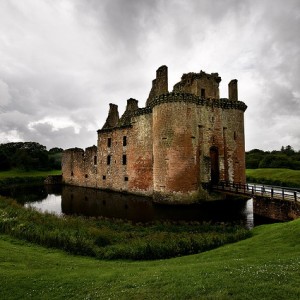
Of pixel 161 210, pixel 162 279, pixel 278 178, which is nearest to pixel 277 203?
pixel 161 210

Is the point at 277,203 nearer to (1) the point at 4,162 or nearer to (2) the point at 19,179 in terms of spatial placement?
(2) the point at 19,179

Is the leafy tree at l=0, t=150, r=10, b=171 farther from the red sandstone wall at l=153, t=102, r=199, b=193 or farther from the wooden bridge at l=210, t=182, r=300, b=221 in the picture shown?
the wooden bridge at l=210, t=182, r=300, b=221

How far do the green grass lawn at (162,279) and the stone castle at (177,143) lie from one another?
1465 centimetres

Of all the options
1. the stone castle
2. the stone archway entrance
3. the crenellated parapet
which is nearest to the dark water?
the stone castle

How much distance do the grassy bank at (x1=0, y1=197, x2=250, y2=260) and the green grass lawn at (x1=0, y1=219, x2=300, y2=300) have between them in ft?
5.76

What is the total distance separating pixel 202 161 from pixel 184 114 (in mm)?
4769

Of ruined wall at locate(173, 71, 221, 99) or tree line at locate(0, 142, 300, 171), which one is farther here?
tree line at locate(0, 142, 300, 171)

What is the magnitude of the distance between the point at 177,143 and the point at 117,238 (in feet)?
40.6

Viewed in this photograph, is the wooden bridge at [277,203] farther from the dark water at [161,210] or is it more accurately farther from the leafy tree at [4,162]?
the leafy tree at [4,162]

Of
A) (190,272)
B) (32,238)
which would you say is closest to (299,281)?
(190,272)

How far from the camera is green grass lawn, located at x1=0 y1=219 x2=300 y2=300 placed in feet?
17.3

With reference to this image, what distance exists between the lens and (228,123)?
2716cm

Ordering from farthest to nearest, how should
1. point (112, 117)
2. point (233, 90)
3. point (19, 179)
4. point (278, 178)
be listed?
point (19, 179)
point (112, 117)
point (278, 178)
point (233, 90)

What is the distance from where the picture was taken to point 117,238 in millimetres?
12172
